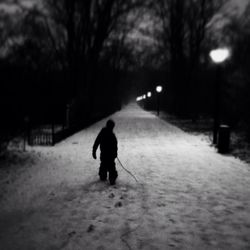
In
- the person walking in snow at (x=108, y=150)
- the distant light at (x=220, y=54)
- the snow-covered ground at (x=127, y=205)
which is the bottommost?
the snow-covered ground at (x=127, y=205)

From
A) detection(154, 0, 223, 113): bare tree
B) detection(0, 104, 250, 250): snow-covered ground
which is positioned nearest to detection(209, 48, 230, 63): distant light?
detection(0, 104, 250, 250): snow-covered ground

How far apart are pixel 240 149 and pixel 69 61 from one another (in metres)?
14.4

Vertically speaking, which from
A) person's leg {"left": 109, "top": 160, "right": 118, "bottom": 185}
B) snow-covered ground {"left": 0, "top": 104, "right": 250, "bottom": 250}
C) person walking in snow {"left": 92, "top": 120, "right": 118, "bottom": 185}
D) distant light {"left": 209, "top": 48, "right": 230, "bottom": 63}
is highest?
distant light {"left": 209, "top": 48, "right": 230, "bottom": 63}

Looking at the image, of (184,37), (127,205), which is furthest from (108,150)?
(184,37)

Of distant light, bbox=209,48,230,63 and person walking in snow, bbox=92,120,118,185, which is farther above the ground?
distant light, bbox=209,48,230,63

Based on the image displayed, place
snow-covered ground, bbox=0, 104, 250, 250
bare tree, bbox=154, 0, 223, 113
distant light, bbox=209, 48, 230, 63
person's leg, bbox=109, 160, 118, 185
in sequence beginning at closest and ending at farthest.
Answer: snow-covered ground, bbox=0, 104, 250, 250 → person's leg, bbox=109, 160, 118, 185 → distant light, bbox=209, 48, 230, 63 → bare tree, bbox=154, 0, 223, 113

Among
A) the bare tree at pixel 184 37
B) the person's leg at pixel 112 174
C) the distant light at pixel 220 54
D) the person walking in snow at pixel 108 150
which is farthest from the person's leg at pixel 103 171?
the bare tree at pixel 184 37

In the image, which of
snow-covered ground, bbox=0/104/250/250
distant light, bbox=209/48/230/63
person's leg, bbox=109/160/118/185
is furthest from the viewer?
distant light, bbox=209/48/230/63

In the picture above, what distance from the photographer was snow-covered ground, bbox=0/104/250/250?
4727 millimetres

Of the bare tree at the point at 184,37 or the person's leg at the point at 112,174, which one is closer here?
the person's leg at the point at 112,174

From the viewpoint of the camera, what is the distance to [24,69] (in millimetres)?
10375

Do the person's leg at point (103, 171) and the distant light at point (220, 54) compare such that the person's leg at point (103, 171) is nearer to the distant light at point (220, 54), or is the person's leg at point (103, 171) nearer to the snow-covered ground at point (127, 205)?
the snow-covered ground at point (127, 205)

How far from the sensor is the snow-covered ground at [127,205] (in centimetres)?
473

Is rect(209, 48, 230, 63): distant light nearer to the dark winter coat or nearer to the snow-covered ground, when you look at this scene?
the snow-covered ground
